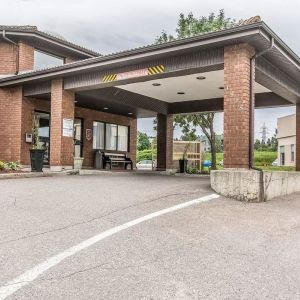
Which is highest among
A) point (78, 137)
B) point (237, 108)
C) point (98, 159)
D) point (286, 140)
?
point (286, 140)

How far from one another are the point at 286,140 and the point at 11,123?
2973 cm

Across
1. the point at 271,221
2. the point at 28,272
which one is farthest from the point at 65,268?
the point at 271,221

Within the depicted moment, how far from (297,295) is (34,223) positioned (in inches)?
161

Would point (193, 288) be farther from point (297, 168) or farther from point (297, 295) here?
point (297, 168)

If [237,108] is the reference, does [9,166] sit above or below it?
below

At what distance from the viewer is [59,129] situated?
50.9 feet

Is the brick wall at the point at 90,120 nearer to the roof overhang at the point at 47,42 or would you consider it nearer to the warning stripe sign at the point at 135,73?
the roof overhang at the point at 47,42

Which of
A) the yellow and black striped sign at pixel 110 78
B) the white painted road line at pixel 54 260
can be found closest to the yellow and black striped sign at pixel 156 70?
the yellow and black striped sign at pixel 110 78

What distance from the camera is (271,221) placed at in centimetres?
737

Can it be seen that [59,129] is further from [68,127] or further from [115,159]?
[115,159]

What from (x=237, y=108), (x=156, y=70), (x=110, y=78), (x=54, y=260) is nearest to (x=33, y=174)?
(x=110, y=78)

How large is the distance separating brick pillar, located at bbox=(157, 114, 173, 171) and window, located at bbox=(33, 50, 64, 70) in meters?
5.93

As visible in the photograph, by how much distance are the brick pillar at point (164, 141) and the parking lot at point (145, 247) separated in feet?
40.7

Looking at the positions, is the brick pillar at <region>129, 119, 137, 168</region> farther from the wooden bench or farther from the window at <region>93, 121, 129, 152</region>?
the wooden bench
